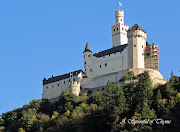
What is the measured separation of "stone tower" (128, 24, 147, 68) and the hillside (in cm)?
348

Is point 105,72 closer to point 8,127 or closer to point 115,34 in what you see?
point 115,34

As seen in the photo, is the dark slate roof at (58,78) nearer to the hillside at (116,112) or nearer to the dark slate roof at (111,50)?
the dark slate roof at (111,50)

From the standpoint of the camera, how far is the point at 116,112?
236 ft

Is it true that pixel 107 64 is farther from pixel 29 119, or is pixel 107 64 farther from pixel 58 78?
pixel 29 119

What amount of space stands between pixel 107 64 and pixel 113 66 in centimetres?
167

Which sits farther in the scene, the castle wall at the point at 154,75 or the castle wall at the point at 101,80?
the castle wall at the point at 101,80

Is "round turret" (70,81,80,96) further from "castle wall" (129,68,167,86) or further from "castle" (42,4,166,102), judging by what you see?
"castle wall" (129,68,167,86)

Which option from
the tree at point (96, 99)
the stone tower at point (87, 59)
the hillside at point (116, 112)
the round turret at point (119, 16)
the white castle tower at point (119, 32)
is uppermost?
the round turret at point (119, 16)

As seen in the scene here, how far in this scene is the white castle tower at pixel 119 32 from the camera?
99.0 meters

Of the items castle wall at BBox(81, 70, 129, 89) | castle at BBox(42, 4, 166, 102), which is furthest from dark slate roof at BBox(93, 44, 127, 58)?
castle wall at BBox(81, 70, 129, 89)

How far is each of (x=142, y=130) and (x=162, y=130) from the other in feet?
9.15

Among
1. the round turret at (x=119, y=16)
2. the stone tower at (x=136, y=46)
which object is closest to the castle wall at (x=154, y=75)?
the stone tower at (x=136, y=46)

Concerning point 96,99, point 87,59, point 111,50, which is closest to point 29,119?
point 96,99

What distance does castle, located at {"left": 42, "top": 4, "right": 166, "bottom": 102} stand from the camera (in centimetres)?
8844
